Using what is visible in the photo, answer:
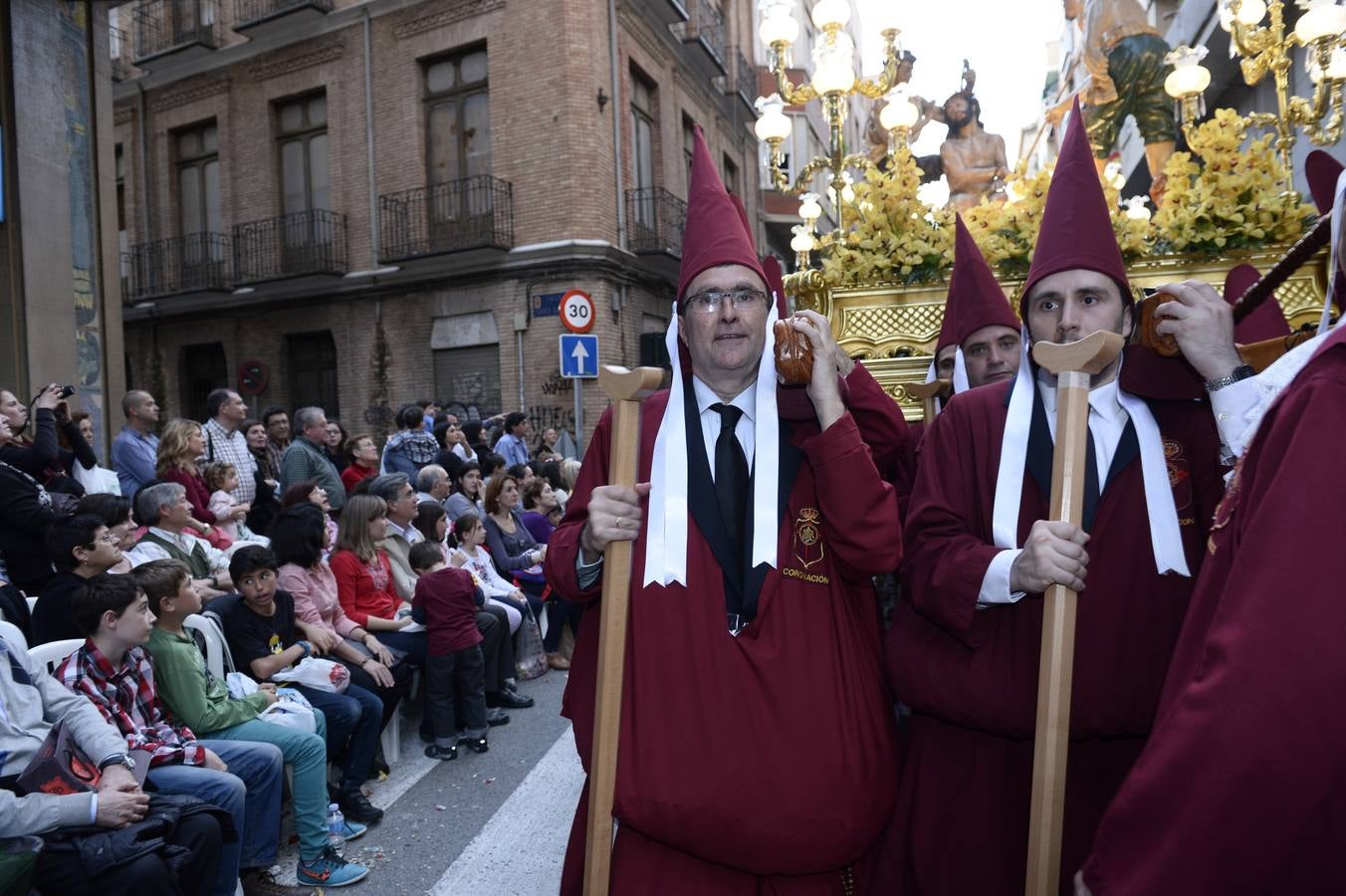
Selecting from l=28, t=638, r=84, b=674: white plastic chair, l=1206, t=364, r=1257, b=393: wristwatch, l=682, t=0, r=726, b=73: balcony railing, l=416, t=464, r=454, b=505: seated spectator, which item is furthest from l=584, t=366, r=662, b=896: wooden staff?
l=682, t=0, r=726, b=73: balcony railing

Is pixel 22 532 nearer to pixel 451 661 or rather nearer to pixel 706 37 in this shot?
pixel 451 661

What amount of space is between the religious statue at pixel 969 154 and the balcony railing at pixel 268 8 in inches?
475

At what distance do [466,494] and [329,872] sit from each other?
4637 millimetres

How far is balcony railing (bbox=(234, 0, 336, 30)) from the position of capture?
1706cm

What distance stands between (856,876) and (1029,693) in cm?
64

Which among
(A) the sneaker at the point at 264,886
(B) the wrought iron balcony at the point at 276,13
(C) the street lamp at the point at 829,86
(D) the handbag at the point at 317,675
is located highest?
(B) the wrought iron balcony at the point at 276,13

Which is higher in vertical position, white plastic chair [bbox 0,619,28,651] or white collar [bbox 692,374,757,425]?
white collar [bbox 692,374,757,425]

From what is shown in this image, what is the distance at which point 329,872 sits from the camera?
387 cm

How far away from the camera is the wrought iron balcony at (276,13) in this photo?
17.1m

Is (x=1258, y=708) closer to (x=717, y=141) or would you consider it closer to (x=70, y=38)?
(x=70, y=38)

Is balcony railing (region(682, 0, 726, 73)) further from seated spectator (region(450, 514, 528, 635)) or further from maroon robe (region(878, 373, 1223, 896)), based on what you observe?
maroon robe (region(878, 373, 1223, 896))

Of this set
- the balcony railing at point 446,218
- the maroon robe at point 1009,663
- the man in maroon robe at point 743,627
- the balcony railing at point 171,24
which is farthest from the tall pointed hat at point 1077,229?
the balcony railing at point 171,24

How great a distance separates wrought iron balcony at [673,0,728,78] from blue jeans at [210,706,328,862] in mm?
18906

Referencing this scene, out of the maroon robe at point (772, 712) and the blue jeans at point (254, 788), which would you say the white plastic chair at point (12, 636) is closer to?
the blue jeans at point (254, 788)
